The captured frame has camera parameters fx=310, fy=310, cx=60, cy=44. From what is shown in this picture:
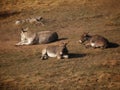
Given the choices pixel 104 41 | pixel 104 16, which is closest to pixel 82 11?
pixel 104 16

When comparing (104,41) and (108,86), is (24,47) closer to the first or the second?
(104,41)

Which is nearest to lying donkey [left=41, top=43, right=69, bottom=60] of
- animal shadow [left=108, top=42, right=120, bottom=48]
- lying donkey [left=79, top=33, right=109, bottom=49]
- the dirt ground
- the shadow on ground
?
the dirt ground

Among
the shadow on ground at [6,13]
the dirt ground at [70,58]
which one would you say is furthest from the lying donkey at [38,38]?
the shadow on ground at [6,13]

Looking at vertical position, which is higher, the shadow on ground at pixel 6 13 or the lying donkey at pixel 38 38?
the shadow on ground at pixel 6 13

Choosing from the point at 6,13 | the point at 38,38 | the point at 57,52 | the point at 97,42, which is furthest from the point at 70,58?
the point at 6,13

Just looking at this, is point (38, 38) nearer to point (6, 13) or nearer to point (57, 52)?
point (57, 52)

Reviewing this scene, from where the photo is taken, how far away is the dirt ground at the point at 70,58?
10182mm

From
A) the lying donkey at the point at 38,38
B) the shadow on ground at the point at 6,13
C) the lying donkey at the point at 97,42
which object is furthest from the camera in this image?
the shadow on ground at the point at 6,13

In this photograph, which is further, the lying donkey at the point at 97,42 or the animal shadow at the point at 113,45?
the animal shadow at the point at 113,45

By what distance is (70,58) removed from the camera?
497 inches

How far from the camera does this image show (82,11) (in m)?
24.2

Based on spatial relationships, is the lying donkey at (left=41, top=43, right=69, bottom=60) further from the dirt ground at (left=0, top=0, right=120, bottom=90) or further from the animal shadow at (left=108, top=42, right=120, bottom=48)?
the animal shadow at (left=108, top=42, right=120, bottom=48)

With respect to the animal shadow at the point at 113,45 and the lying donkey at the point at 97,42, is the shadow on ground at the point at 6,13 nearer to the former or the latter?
the lying donkey at the point at 97,42

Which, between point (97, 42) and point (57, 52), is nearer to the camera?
point (57, 52)
